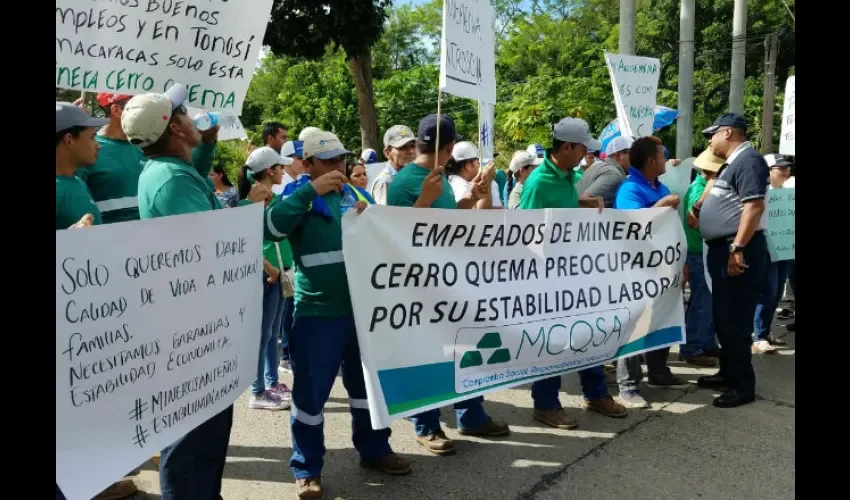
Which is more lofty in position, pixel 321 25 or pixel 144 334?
pixel 321 25

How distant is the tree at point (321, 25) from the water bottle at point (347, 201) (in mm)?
11427

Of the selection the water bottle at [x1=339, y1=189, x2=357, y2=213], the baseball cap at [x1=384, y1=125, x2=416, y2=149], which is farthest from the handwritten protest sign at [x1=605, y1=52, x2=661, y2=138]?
the water bottle at [x1=339, y1=189, x2=357, y2=213]

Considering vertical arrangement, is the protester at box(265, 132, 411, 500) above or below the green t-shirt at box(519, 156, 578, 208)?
below

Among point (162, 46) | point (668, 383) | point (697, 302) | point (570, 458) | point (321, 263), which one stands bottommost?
point (570, 458)

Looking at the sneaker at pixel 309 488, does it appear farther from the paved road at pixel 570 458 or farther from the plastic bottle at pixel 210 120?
the plastic bottle at pixel 210 120

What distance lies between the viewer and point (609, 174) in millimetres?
5609

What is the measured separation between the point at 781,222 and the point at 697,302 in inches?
65.6

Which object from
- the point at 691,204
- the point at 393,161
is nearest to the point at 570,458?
the point at 691,204

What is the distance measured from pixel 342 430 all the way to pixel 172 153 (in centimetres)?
250

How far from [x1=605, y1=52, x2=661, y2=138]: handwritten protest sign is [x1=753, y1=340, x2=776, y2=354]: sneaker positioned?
236cm

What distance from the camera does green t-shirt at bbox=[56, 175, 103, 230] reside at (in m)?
2.88

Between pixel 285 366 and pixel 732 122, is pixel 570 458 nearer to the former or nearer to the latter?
pixel 732 122

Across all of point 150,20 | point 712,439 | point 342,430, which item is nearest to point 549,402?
point 712,439

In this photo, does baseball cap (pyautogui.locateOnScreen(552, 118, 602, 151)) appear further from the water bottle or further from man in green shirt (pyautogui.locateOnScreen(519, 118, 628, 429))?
the water bottle
